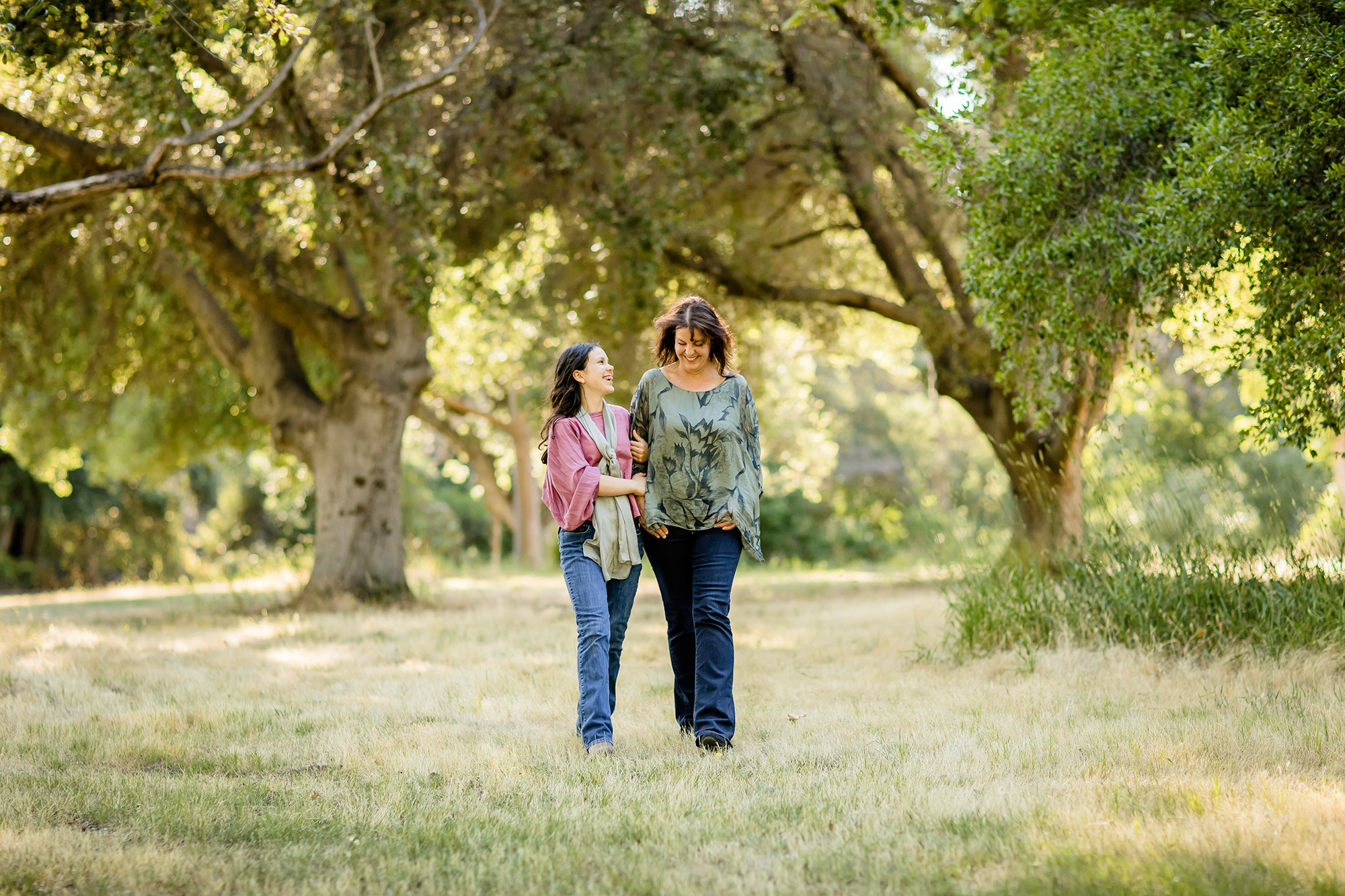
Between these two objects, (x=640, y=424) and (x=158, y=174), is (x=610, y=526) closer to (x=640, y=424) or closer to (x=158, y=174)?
(x=640, y=424)

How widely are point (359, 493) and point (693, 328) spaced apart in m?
8.47

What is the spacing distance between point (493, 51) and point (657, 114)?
1799 mm

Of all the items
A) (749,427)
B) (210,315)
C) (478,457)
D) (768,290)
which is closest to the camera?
(749,427)

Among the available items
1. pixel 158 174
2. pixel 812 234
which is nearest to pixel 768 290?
pixel 812 234

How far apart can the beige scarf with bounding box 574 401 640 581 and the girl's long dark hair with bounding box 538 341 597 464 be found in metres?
0.05

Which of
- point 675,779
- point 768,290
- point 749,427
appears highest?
point 768,290

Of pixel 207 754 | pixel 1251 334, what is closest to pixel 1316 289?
pixel 1251 334

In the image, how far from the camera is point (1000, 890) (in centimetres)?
294

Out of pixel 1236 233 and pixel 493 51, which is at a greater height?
pixel 493 51

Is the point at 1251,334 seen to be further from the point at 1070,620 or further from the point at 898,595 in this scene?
the point at 898,595

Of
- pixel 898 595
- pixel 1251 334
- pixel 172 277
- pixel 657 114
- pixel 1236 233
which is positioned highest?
pixel 657 114

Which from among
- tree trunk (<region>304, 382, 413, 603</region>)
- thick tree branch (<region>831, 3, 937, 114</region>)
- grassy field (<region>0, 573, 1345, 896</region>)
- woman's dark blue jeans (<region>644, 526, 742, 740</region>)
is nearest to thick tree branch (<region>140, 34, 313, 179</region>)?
grassy field (<region>0, 573, 1345, 896</region>)

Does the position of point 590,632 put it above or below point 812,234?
below

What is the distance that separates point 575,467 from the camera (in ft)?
15.8
